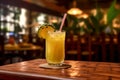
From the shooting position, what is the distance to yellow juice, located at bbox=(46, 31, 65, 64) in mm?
1120

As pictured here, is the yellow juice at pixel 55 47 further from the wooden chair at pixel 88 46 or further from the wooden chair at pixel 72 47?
the wooden chair at pixel 72 47

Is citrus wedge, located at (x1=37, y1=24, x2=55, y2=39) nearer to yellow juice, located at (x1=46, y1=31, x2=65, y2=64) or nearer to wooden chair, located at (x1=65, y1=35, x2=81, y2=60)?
yellow juice, located at (x1=46, y1=31, x2=65, y2=64)

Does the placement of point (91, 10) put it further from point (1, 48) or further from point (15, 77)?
point (15, 77)

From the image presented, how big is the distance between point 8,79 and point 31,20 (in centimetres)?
1011

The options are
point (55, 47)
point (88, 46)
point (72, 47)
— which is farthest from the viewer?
point (72, 47)

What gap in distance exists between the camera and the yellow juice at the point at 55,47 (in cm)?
112

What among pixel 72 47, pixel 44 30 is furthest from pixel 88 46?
pixel 44 30

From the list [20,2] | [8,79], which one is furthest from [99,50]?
[20,2]

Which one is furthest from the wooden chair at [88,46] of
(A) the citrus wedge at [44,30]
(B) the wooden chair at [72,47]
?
(A) the citrus wedge at [44,30]

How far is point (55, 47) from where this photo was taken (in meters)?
1.12

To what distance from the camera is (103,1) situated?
34.9ft

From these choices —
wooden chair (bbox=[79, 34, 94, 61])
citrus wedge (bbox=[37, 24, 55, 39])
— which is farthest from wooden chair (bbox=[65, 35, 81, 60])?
citrus wedge (bbox=[37, 24, 55, 39])

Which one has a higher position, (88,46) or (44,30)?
(44,30)

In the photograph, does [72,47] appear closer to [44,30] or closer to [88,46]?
[88,46]
